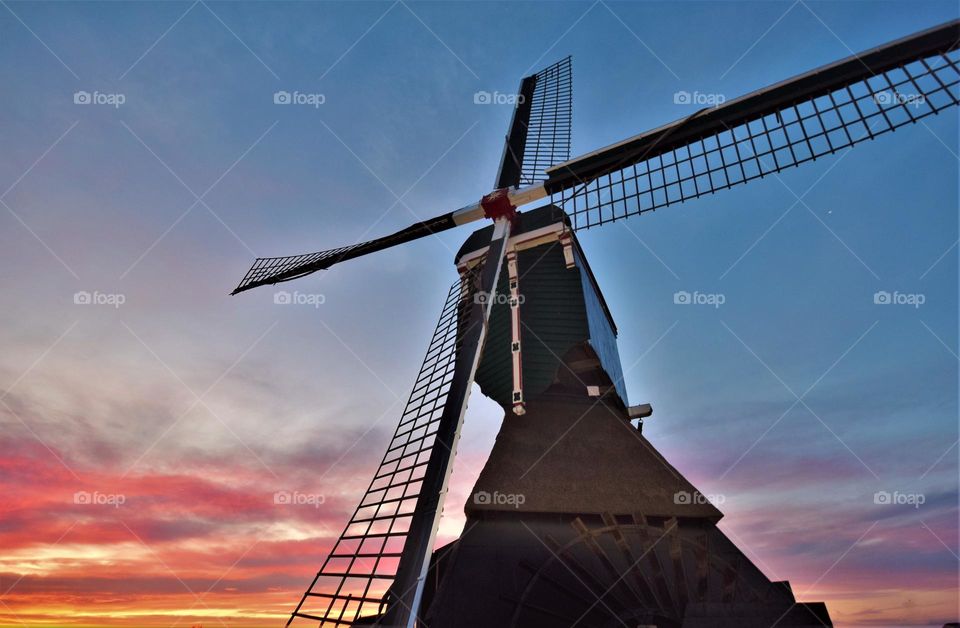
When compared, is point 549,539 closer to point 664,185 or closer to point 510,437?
point 510,437

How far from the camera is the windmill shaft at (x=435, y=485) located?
20.0ft

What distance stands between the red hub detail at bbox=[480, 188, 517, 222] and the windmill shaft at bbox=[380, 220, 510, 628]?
2142mm

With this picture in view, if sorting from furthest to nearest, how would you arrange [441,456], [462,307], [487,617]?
[462,307], [487,617], [441,456]

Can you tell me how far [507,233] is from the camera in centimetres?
1196

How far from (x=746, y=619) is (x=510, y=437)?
216 inches

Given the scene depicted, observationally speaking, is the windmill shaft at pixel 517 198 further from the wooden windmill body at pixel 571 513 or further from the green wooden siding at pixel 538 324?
the green wooden siding at pixel 538 324

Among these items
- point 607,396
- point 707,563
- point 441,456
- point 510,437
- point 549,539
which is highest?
point 607,396

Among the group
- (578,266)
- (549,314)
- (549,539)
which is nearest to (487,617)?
(549,539)

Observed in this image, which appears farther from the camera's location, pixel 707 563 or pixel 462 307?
pixel 462 307

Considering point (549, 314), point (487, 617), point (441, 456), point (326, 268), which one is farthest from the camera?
point (326, 268)

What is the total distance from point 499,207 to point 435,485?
291 inches

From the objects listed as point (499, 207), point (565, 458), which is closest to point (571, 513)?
point (565, 458)

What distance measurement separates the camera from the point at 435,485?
7297 millimetres

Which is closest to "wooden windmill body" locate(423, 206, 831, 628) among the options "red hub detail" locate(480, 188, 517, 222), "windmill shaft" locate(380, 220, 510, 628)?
"red hub detail" locate(480, 188, 517, 222)
